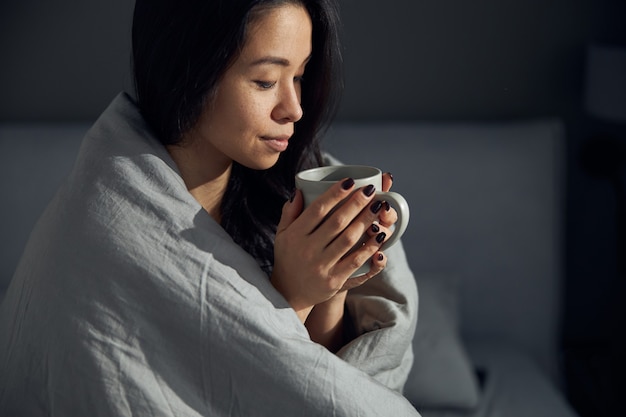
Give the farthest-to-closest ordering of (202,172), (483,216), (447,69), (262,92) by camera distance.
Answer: (447,69)
(483,216)
(202,172)
(262,92)

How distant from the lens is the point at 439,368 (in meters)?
1.52

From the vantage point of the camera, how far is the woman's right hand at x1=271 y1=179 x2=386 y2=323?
0.84 meters

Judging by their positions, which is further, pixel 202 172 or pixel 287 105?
pixel 202 172

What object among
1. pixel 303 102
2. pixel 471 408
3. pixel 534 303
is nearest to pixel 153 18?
pixel 303 102

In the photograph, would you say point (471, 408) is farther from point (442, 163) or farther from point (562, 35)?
point (562, 35)

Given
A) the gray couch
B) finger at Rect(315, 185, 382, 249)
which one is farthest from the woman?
the gray couch

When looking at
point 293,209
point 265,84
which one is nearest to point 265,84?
point 265,84

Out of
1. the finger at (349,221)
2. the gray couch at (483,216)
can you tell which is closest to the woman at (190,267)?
the finger at (349,221)

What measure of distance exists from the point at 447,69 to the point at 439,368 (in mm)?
Result: 792

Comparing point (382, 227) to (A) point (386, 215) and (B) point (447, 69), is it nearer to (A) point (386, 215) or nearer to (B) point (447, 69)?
(A) point (386, 215)

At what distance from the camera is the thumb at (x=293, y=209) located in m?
0.89

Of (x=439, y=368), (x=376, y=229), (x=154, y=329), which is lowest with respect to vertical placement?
(x=439, y=368)

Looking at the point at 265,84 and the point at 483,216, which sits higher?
the point at 265,84

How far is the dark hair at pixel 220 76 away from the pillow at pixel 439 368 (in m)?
0.51
